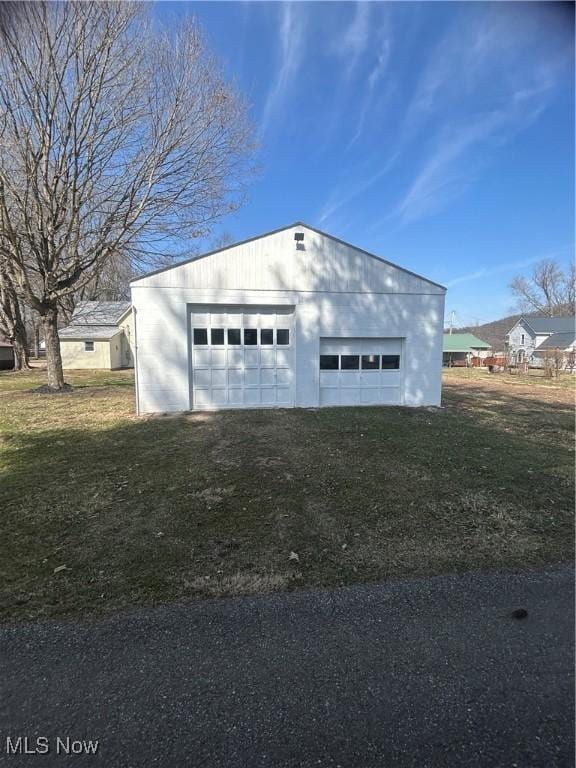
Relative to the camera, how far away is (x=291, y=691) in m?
1.96

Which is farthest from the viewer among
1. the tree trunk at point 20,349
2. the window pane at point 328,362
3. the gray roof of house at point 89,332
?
the gray roof of house at point 89,332

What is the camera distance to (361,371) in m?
11.5

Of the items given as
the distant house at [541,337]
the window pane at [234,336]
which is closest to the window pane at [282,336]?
the window pane at [234,336]

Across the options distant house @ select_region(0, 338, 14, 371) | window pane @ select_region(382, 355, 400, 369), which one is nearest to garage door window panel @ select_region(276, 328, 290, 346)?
window pane @ select_region(382, 355, 400, 369)

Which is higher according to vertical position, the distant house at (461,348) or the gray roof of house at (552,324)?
the gray roof of house at (552,324)

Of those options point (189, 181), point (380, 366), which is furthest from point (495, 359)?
point (189, 181)

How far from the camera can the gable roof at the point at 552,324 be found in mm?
42062

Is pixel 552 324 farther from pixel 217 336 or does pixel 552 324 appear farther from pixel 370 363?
pixel 217 336

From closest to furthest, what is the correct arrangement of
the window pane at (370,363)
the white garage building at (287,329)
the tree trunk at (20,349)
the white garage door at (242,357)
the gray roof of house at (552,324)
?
the white garage building at (287,329), the white garage door at (242,357), the window pane at (370,363), the tree trunk at (20,349), the gray roof of house at (552,324)

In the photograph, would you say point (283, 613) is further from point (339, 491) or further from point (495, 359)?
point (495, 359)

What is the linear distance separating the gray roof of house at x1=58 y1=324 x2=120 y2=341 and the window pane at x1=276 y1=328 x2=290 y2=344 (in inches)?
854

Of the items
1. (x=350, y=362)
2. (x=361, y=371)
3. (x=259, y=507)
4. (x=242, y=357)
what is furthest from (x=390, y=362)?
(x=259, y=507)

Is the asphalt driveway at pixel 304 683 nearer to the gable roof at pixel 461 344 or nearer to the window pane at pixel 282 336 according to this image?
the window pane at pixel 282 336

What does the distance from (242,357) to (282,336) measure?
4.00 feet
